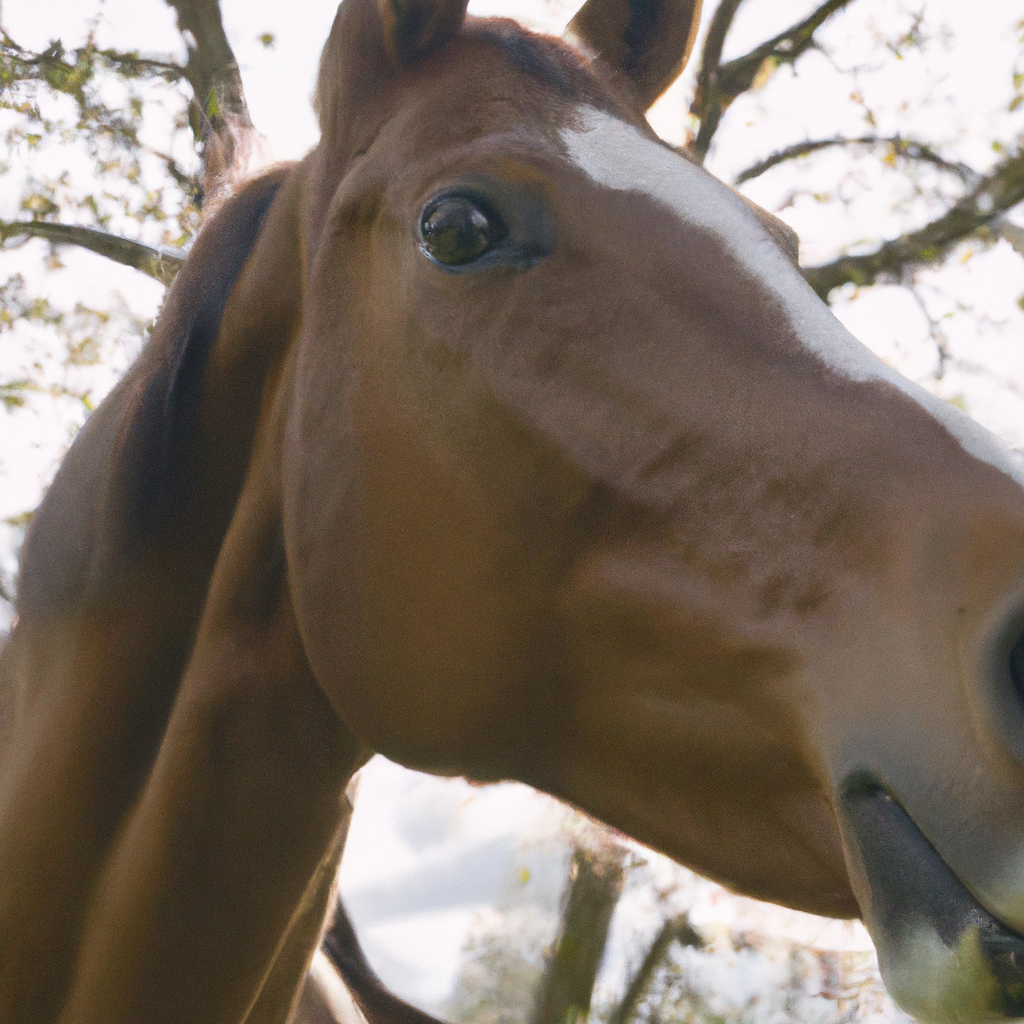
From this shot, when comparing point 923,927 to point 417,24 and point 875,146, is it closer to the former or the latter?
point 417,24

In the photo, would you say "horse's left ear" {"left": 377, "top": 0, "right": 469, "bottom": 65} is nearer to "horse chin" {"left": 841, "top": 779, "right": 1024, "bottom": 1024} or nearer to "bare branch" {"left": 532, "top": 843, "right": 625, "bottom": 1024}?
"horse chin" {"left": 841, "top": 779, "right": 1024, "bottom": 1024}

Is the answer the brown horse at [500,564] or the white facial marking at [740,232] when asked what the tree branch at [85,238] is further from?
the white facial marking at [740,232]

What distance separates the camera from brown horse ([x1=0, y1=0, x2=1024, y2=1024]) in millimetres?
1015

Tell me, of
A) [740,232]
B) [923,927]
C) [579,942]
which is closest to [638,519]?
[740,232]

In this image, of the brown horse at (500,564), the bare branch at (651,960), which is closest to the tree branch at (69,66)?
the brown horse at (500,564)

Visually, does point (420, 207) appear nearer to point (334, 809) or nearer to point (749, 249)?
point (749, 249)

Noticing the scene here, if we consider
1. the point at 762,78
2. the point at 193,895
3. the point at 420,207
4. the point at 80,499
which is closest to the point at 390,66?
the point at 420,207

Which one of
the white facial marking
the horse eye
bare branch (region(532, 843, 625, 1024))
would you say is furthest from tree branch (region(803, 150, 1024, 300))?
the horse eye

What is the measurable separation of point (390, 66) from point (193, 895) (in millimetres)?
1509

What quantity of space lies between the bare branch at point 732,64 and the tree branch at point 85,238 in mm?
3532

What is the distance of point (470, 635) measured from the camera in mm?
1431

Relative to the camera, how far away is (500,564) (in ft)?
4.63

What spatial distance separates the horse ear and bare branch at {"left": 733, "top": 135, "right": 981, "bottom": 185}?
15.8 feet

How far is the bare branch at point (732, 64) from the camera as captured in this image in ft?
20.5
